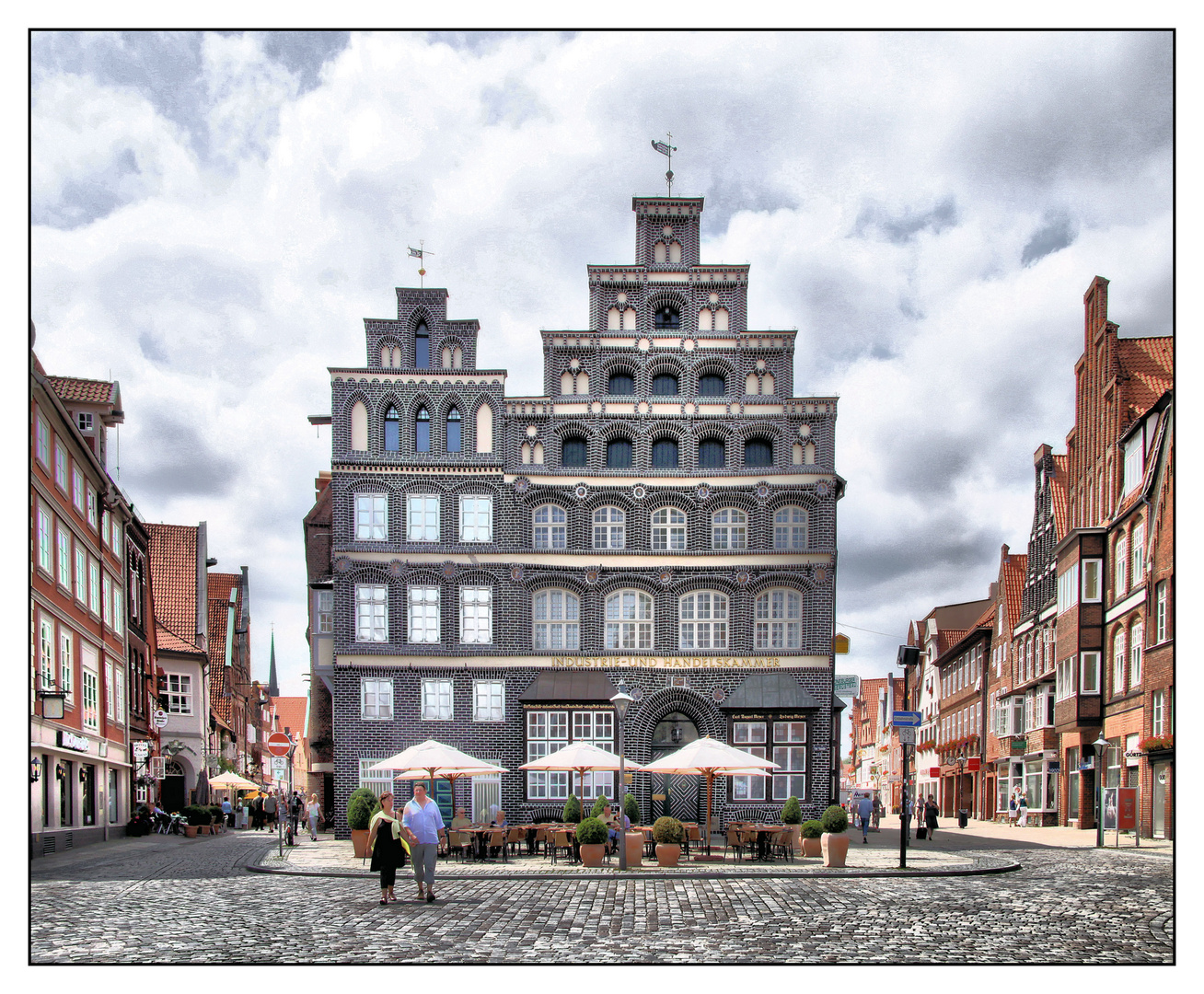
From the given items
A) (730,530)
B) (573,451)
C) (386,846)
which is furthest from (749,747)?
(386,846)

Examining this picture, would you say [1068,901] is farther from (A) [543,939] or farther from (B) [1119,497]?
(B) [1119,497]

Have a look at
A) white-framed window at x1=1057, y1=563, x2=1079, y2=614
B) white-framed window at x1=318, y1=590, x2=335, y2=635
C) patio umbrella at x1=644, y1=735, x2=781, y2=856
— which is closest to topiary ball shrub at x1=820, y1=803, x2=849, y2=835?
patio umbrella at x1=644, y1=735, x2=781, y2=856

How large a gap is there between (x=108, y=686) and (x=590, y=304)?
52.8 feet

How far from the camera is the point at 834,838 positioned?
24.1 meters

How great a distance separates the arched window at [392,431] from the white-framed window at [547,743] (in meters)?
8.14

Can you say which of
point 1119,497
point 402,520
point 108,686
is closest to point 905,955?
point 1119,497

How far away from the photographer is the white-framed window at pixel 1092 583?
36.1m

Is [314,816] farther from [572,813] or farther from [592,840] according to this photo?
[592,840]

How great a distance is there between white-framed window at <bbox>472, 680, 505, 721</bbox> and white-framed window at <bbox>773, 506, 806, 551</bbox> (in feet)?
27.3

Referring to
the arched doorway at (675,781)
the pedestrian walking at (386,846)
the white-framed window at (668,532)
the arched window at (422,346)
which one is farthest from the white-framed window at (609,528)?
the pedestrian walking at (386,846)

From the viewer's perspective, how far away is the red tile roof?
1639cm

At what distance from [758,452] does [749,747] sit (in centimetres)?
791

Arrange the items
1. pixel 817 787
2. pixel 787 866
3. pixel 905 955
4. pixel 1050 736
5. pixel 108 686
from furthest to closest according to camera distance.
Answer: pixel 1050 736 < pixel 817 787 < pixel 108 686 < pixel 787 866 < pixel 905 955

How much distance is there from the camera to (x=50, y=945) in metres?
12.5
